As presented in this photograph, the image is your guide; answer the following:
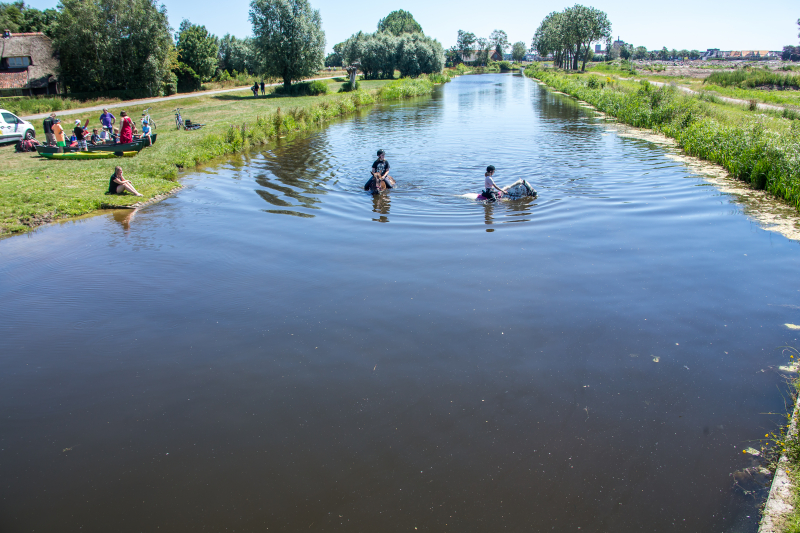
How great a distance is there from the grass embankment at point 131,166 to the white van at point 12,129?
0.93m

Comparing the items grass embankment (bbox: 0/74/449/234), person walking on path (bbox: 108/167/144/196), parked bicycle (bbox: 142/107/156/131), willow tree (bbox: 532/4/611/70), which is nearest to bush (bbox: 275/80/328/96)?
grass embankment (bbox: 0/74/449/234)

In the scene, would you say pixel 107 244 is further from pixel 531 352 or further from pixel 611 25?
pixel 611 25

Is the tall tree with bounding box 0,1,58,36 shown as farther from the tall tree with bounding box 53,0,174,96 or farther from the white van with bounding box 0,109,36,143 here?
the white van with bounding box 0,109,36,143

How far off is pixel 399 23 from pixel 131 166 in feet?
575

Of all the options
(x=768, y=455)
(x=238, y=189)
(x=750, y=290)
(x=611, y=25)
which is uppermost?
(x=611, y=25)

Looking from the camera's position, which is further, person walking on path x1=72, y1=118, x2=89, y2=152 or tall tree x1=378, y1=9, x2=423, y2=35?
tall tree x1=378, y1=9, x2=423, y2=35

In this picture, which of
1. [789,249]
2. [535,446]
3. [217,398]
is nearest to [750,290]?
[789,249]

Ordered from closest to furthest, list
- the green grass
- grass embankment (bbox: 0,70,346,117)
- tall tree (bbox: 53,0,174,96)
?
1. grass embankment (bbox: 0,70,346,117)
2. tall tree (bbox: 53,0,174,96)
3. the green grass

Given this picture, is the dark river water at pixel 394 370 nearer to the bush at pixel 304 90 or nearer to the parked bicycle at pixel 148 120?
the parked bicycle at pixel 148 120

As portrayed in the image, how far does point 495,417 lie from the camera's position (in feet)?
21.8

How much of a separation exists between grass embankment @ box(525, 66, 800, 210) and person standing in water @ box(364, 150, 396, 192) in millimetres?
12761

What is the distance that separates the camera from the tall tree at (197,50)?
6172 cm

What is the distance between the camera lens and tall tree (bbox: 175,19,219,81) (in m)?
61.7

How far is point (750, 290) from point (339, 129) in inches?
1171
